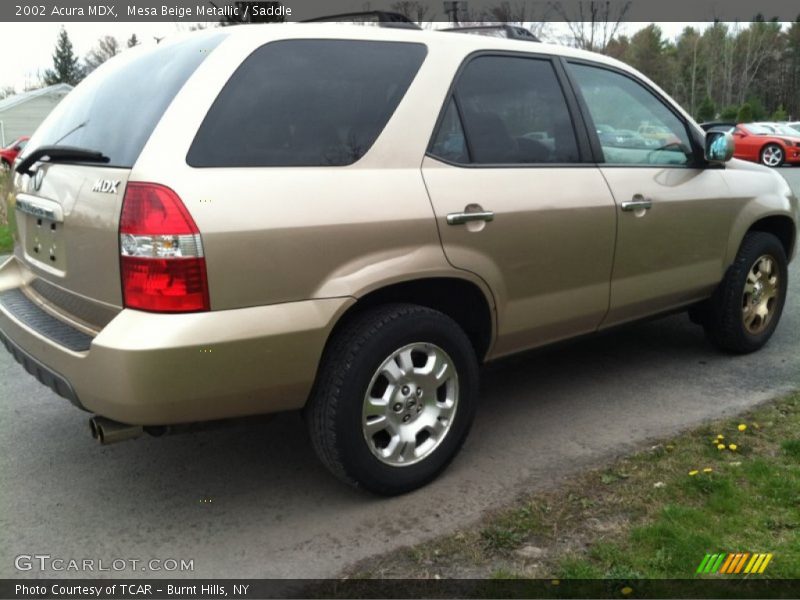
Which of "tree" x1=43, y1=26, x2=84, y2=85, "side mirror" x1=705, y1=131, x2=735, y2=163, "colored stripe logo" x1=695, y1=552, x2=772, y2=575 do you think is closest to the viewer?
"colored stripe logo" x1=695, y1=552, x2=772, y2=575

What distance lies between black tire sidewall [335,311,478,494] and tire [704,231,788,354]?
7.13 feet

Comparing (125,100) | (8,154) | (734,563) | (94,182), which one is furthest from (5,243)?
(8,154)

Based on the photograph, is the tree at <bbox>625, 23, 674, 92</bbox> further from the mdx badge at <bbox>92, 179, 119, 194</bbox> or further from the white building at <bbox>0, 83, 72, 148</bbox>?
the mdx badge at <bbox>92, 179, 119, 194</bbox>

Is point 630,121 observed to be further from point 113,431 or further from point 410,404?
point 113,431

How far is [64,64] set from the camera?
224 ft

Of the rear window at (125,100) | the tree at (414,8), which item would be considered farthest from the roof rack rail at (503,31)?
the tree at (414,8)

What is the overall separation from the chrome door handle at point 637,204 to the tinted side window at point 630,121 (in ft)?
0.73

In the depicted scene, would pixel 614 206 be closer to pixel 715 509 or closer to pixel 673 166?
pixel 673 166

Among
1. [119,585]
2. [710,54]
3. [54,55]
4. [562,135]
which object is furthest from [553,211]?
[54,55]

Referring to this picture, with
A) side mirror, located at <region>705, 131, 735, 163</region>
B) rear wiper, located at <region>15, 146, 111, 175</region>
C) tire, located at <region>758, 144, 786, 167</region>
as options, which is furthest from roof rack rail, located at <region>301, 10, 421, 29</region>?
Answer: tire, located at <region>758, 144, 786, 167</region>

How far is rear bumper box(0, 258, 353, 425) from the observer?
246 cm

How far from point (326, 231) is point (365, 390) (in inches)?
24.6

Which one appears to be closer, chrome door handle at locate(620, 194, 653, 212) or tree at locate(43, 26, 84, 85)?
chrome door handle at locate(620, 194, 653, 212)

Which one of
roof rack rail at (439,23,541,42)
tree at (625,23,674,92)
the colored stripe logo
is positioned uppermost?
tree at (625,23,674,92)
